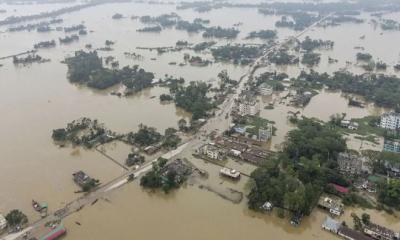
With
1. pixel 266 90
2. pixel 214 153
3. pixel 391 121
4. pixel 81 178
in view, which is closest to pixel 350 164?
pixel 391 121

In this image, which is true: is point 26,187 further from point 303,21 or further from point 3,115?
point 303,21

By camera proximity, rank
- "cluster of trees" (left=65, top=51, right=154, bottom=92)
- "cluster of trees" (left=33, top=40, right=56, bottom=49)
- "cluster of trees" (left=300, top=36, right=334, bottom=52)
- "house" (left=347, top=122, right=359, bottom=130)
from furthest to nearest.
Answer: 1. "cluster of trees" (left=33, top=40, right=56, bottom=49)
2. "cluster of trees" (left=300, top=36, right=334, bottom=52)
3. "cluster of trees" (left=65, top=51, right=154, bottom=92)
4. "house" (left=347, top=122, right=359, bottom=130)

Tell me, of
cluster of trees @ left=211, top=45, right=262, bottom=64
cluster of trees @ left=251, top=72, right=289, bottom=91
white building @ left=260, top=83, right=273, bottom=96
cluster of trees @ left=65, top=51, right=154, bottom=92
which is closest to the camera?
white building @ left=260, top=83, right=273, bottom=96

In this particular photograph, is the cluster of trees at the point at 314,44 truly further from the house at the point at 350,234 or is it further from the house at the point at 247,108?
the house at the point at 350,234

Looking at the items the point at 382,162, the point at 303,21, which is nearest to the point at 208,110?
the point at 382,162

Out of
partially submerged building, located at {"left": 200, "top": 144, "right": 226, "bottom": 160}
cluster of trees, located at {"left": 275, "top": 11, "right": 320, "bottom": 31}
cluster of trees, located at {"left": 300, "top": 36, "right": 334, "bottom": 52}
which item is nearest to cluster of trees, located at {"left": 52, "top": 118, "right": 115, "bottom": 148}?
partially submerged building, located at {"left": 200, "top": 144, "right": 226, "bottom": 160}

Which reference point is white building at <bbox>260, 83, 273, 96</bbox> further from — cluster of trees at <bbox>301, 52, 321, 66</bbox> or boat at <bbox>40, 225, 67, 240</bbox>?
boat at <bbox>40, 225, 67, 240</bbox>

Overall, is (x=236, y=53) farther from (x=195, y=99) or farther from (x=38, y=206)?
(x=38, y=206)
